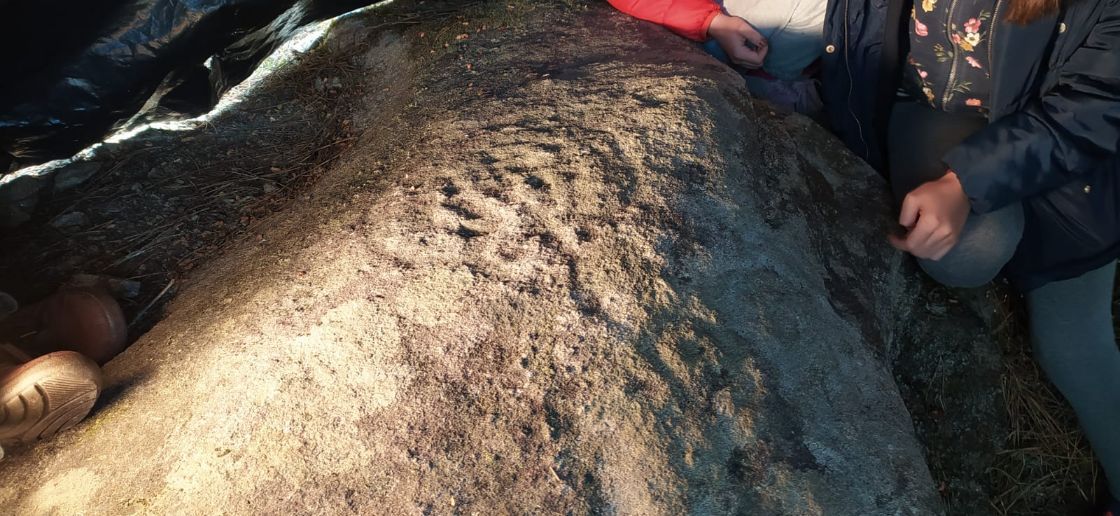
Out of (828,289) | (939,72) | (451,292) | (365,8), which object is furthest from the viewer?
(365,8)

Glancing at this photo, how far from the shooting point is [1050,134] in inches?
61.7

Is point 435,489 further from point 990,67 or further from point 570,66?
point 990,67

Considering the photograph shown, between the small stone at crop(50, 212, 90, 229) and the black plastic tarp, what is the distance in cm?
28

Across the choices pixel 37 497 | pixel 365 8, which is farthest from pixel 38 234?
pixel 365 8

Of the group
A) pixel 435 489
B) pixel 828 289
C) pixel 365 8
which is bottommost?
pixel 828 289

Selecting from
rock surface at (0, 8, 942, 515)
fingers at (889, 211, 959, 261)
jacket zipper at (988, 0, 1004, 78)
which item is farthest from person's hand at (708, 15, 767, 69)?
fingers at (889, 211, 959, 261)

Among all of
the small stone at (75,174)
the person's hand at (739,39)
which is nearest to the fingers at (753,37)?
the person's hand at (739,39)

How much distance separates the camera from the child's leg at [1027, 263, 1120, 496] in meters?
1.98

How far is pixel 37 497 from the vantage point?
4.56 ft

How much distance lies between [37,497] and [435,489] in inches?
35.2

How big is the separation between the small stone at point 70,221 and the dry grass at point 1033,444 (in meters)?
2.84

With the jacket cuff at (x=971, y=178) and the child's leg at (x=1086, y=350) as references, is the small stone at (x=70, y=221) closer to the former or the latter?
the jacket cuff at (x=971, y=178)

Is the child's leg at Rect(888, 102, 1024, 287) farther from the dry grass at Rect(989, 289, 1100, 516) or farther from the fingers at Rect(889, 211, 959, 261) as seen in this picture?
the dry grass at Rect(989, 289, 1100, 516)

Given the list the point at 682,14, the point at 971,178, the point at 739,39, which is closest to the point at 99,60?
the point at 682,14
